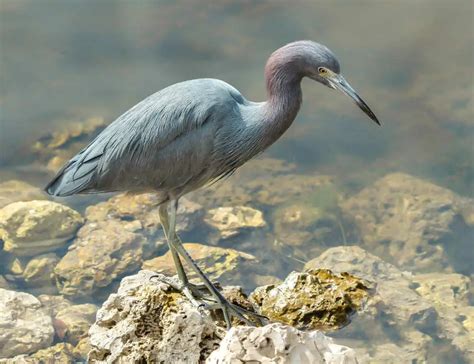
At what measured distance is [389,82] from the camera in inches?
337

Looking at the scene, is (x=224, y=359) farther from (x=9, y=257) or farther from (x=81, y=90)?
(x=81, y=90)

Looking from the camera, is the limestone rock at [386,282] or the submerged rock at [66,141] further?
the submerged rock at [66,141]

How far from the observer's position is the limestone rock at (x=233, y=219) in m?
6.76

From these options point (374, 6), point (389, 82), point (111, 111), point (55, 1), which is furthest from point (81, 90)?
point (374, 6)

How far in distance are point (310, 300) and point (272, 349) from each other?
148 cm

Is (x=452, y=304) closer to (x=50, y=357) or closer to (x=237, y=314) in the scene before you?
(x=237, y=314)

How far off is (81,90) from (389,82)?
302cm

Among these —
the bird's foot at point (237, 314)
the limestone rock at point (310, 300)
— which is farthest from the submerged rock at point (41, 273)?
the bird's foot at point (237, 314)

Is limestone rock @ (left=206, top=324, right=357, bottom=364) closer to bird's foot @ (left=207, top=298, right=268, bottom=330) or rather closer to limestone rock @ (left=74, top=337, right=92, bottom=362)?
bird's foot @ (left=207, top=298, right=268, bottom=330)

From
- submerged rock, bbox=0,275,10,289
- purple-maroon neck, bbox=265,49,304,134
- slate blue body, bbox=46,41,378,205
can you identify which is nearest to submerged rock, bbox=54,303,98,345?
submerged rock, bbox=0,275,10,289

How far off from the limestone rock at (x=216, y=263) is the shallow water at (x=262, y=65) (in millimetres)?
179

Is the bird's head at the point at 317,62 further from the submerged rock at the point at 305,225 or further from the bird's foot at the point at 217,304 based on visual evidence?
the submerged rock at the point at 305,225

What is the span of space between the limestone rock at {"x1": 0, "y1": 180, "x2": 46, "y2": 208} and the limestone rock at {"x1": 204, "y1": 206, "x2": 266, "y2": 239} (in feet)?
4.59

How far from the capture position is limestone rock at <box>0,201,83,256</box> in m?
6.50
